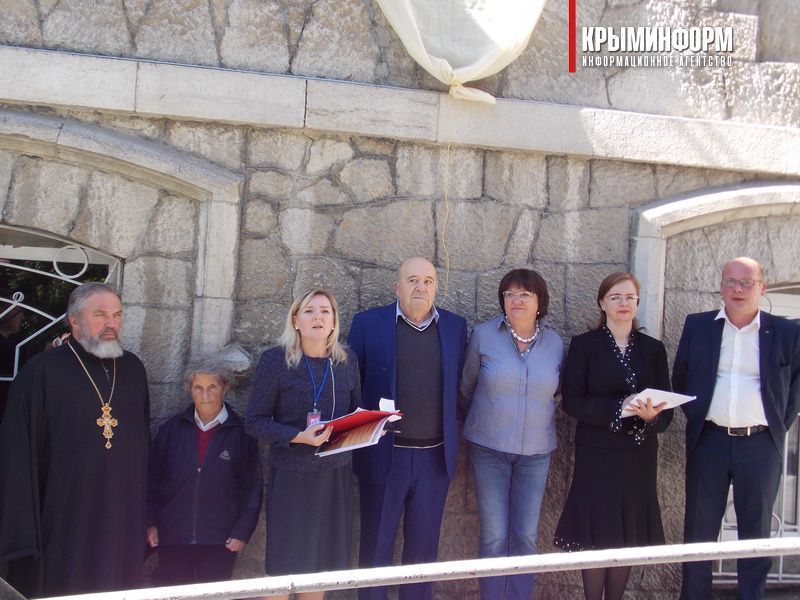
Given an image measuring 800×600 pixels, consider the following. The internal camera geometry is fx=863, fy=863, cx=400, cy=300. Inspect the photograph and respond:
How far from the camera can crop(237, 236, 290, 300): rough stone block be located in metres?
4.25

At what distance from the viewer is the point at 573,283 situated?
15.2 feet

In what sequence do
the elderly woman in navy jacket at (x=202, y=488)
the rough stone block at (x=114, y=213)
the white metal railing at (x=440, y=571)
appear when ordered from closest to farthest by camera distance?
the white metal railing at (x=440, y=571) < the elderly woman in navy jacket at (x=202, y=488) < the rough stone block at (x=114, y=213)

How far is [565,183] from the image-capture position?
182 inches

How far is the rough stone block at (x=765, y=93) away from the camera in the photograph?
4863 millimetres

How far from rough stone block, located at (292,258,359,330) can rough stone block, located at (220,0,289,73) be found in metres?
0.99

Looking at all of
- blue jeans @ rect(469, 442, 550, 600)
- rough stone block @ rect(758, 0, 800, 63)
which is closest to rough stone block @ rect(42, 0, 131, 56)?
blue jeans @ rect(469, 442, 550, 600)

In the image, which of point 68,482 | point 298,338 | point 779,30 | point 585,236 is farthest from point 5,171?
point 779,30

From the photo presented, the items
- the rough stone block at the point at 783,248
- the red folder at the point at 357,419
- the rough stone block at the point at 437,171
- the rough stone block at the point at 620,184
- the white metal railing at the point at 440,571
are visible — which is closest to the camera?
the white metal railing at the point at 440,571

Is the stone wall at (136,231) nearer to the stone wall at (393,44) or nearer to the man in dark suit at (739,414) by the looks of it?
the stone wall at (393,44)

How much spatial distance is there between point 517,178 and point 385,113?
0.79 metres

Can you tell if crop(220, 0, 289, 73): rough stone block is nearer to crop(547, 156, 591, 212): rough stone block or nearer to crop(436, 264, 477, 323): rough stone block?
crop(436, 264, 477, 323): rough stone block

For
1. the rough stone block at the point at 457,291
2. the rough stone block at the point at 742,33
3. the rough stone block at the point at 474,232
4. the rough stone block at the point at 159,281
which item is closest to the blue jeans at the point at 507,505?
the rough stone block at the point at 457,291

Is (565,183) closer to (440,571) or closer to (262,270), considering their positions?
(262,270)

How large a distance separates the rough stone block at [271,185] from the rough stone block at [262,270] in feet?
0.72
